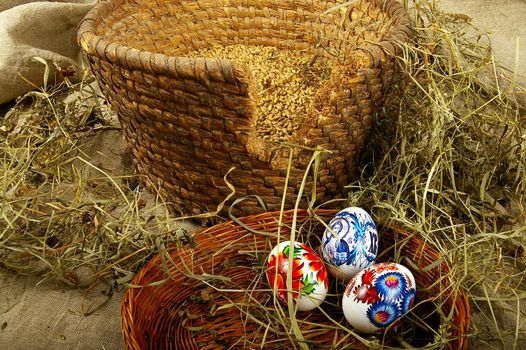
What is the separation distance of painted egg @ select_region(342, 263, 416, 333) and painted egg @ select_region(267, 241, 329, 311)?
3.0 inches

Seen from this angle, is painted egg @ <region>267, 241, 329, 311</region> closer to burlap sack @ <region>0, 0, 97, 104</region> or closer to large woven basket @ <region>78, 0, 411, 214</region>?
large woven basket @ <region>78, 0, 411, 214</region>

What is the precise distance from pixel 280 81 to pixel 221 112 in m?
0.64

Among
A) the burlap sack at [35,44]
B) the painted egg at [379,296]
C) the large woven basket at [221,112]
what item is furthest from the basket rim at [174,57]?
the burlap sack at [35,44]

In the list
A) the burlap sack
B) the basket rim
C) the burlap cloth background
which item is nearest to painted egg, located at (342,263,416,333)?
the burlap cloth background

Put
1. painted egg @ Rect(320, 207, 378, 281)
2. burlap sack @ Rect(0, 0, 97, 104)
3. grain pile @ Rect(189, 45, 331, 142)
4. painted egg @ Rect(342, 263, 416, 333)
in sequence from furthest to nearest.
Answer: burlap sack @ Rect(0, 0, 97, 104) → grain pile @ Rect(189, 45, 331, 142) → painted egg @ Rect(320, 207, 378, 281) → painted egg @ Rect(342, 263, 416, 333)

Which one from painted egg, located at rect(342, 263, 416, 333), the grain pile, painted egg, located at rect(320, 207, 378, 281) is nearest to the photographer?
painted egg, located at rect(342, 263, 416, 333)

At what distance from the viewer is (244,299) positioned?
1.32m

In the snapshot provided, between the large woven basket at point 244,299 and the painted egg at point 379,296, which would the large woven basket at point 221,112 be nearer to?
the large woven basket at point 244,299

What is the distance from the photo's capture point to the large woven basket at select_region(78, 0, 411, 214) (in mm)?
1304

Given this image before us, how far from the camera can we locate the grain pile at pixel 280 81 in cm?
172

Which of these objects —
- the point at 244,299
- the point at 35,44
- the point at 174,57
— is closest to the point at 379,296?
the point at 244,299

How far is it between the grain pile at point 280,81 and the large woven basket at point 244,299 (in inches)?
14.0

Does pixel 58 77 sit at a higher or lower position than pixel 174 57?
lower

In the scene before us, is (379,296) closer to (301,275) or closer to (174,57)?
(301,275)
